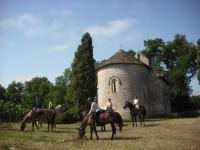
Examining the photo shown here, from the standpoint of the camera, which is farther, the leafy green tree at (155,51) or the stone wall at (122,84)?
the leafy green tree at (155,51)

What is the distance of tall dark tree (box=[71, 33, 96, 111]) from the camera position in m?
41.0

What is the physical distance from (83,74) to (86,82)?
1.26 m

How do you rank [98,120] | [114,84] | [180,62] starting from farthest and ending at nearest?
[180,62] → [114,84] → [98,120]

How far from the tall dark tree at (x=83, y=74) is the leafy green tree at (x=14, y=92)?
40.0 m

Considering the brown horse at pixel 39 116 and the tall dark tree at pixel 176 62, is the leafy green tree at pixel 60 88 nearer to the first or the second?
the tall dark tree at pixel 176 62

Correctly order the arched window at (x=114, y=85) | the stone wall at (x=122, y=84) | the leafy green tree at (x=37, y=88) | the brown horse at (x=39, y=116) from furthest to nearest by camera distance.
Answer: the leafy green tree at (x=37, y=88)
the arched window at (x=114, y=85)
the stone wall at (x=122, y=84)
the brown horse at (x=39, y=116)

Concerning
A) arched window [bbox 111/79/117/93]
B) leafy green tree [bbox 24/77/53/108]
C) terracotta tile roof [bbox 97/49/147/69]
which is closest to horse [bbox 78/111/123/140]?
arched window [bbox 111/79/117/93]

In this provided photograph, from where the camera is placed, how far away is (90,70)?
41.8m

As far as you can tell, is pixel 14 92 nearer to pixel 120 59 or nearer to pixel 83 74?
pixel 83 74

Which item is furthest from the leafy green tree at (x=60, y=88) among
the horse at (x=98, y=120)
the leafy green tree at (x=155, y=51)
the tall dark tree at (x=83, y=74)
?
the horse at (x=98, y=120)

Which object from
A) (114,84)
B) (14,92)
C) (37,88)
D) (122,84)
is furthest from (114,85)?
(14,92)

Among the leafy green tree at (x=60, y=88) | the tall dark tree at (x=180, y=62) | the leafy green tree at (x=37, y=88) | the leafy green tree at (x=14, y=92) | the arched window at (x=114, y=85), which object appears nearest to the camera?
the arched window at (x=114, y=85)

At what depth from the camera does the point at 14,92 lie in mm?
83062

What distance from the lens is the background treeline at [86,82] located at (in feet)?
136
